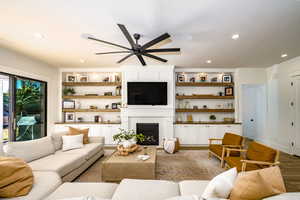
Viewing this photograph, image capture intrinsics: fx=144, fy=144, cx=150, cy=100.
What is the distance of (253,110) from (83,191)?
6.57 m

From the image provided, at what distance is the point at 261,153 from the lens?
249 centimetres

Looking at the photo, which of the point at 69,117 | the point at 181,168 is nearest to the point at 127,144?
the point at 181,168

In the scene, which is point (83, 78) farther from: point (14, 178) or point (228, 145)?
point (228, 145)

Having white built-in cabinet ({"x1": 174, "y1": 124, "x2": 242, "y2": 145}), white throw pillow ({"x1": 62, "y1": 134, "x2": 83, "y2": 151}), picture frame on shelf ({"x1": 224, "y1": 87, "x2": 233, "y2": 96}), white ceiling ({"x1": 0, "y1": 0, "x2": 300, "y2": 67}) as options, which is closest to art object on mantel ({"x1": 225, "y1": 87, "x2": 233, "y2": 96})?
picture frame on shelf ({"x1": 224, "y1": 87, "x2": 233, "y2": 96})

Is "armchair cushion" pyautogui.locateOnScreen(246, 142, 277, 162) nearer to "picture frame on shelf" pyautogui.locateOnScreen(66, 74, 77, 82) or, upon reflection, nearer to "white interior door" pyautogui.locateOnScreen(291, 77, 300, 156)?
"white interior door" pyautogui.locateOnScreen(291, 77, 300, 156)

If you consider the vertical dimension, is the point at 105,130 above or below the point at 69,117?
below

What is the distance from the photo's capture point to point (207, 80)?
535cm

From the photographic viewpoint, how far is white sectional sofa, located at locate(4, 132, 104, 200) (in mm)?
1743

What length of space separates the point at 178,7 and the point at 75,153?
3.18 meters

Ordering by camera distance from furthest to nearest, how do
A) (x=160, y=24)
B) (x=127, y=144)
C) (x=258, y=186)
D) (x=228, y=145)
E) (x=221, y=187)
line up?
(x=228, y=145), (x=127, y=144), (x=160, y=24), (x=221, y=187), (x=258, y=186)

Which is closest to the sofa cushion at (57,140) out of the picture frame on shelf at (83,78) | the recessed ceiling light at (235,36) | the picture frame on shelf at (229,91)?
the picture frame on shelf at (83,78)

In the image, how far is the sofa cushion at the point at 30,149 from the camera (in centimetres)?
229

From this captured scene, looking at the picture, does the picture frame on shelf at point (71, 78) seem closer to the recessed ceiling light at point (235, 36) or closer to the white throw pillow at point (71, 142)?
the white throw pillow at point (71, 142)

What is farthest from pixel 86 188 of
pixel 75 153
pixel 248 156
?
pixel 248 156
